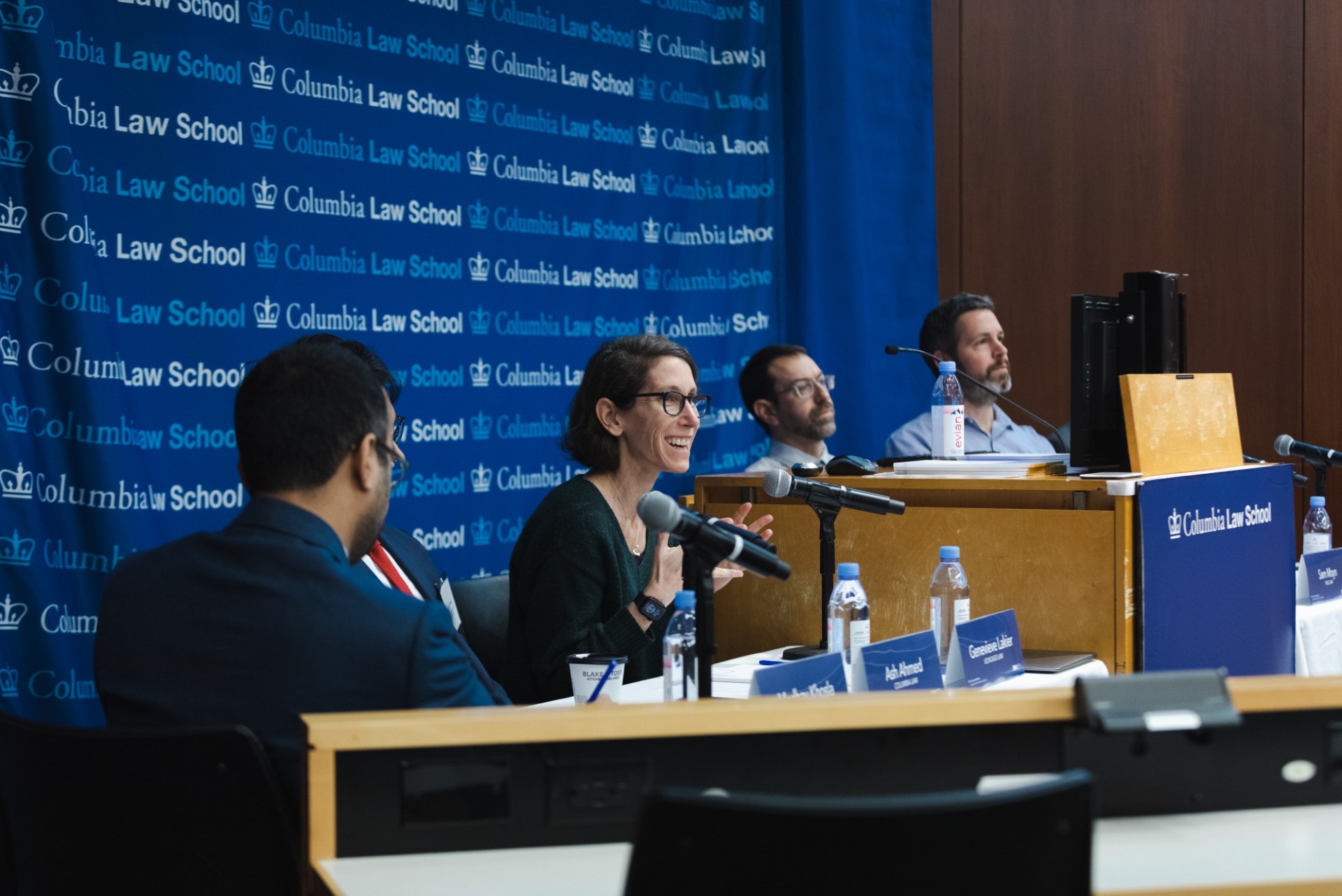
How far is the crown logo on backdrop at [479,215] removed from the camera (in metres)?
3.82

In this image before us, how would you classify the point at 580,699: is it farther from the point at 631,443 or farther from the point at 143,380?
the point at 143,380

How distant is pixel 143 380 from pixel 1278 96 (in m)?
4.20

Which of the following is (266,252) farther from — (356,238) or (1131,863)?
(1131,863)

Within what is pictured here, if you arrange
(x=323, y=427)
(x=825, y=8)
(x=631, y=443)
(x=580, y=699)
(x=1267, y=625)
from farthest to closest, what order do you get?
1. (x=825, y=8)
2. (x=631, y=443)
3. (x=1267, y=625)
4. (x=580, y=699)
5. (x=323, y=427)

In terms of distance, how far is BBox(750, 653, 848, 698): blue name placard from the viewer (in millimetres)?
1743

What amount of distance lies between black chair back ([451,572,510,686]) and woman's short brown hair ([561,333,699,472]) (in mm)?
395

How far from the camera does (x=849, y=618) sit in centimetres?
241

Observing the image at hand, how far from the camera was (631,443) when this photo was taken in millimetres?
2994

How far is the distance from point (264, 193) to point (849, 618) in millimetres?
1895

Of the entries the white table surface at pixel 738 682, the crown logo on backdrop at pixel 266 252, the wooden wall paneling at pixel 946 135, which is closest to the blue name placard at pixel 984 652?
the white table surface at pixel 738 682

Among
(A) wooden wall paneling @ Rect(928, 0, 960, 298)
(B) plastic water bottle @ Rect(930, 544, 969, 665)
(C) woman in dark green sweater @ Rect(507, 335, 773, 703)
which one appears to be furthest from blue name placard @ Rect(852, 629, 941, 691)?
(A) wooden wall paneling @ Rect(928, 0, 960, 298)

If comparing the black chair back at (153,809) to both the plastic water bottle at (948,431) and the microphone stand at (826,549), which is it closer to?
the microphone stand at (826,549)

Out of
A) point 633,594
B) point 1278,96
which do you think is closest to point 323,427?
point 633,594

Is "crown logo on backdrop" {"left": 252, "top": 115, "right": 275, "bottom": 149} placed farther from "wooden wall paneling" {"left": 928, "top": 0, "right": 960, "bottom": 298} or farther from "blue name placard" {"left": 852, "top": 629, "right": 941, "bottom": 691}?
"wooden wall paneling" {"left": 928, "top": 0, "right": 960, "bottom": 298}
